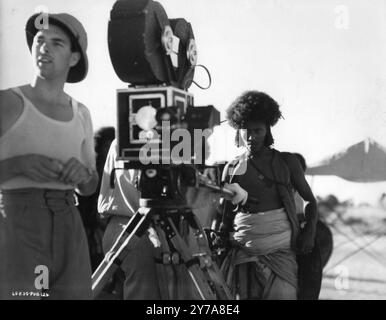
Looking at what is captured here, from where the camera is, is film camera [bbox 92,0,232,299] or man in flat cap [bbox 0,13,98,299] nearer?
man in flat cap [bbox 0,13,98,299]

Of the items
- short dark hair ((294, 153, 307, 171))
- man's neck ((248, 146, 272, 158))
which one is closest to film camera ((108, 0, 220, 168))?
man's neck ((248, 146, 272, 158))

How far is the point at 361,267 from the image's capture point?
2924 mm

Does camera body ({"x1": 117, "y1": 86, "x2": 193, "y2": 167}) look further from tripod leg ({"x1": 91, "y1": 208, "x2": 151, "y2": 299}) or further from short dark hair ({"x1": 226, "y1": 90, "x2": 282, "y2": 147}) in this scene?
short dark hair ({"x1": 226, "y1": 90, "x2": 282, "y2": 147})

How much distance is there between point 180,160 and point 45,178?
0.51 meters

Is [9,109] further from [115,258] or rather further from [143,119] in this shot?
[115,258]

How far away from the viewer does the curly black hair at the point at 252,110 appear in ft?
10.4

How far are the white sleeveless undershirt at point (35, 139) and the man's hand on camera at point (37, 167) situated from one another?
0.02 metres

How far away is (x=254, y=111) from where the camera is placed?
3.22m

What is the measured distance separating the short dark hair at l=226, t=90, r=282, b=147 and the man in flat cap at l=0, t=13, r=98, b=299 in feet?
3.45

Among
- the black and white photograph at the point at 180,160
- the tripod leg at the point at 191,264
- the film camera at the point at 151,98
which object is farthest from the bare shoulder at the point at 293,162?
the tripod leg at the point at 191,264

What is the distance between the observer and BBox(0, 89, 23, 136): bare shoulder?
220cm

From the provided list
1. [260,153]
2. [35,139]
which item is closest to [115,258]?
[35,139]
